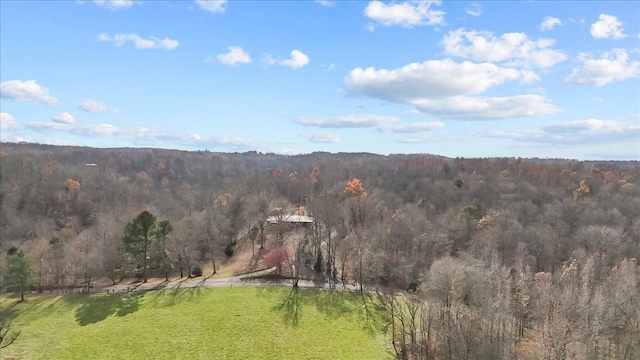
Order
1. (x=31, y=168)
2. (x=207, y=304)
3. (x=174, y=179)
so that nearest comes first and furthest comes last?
(x=207, y=304), (x=31, y=168), (x=174, y=179)

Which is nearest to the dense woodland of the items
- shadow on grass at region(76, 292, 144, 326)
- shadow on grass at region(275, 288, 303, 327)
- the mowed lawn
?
the mowed lawn

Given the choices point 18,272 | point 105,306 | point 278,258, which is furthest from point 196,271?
point 18,272

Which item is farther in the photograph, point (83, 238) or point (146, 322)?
point (83, 238)

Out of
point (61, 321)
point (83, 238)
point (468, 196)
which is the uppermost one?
point (468, 196)

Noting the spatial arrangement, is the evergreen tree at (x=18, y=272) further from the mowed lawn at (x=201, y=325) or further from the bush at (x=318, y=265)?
the bush at (x=318, y=265)

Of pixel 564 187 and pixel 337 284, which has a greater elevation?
pixel 564 187

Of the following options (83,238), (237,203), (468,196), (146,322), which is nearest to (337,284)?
(146,322)

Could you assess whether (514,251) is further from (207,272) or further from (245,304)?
(207,272)
